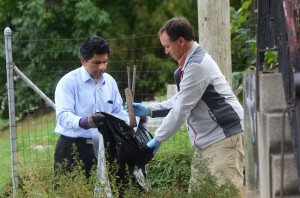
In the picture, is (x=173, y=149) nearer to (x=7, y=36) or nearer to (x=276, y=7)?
(x=7, y=36)

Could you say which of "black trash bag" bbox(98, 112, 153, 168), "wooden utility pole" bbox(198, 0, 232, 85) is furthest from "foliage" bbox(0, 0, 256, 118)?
"black trash bag" bbox(98, 112, 153, 168)

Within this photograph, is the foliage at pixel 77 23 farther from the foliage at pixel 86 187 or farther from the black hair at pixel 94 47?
the foliage at pixel 86 187

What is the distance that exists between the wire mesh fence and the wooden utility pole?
4.47 ft

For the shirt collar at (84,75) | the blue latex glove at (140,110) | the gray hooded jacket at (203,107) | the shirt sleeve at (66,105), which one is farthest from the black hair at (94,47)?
the gray hooded jacket at (203,107)

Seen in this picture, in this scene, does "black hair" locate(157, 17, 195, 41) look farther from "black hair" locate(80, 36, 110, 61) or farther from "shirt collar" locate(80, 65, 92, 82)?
"shirt collar" locate(80, 65, 92, 82)

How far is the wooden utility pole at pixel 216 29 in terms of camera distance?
23.0 ft

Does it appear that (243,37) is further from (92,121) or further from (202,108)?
(92,121)

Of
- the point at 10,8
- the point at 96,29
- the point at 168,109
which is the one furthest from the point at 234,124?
the point at 10,8

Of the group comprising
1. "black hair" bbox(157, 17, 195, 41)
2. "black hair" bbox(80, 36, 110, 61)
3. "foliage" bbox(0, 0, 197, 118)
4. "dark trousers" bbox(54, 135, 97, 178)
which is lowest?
"dark trousers" bbox(54, 135, 97, 178)

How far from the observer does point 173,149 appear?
8055 mm

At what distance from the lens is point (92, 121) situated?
18.8ft

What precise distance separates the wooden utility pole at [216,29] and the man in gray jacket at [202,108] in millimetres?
1259

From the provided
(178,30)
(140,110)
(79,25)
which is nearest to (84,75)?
(140,110)

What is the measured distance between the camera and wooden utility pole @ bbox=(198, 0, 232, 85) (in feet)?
23.0
